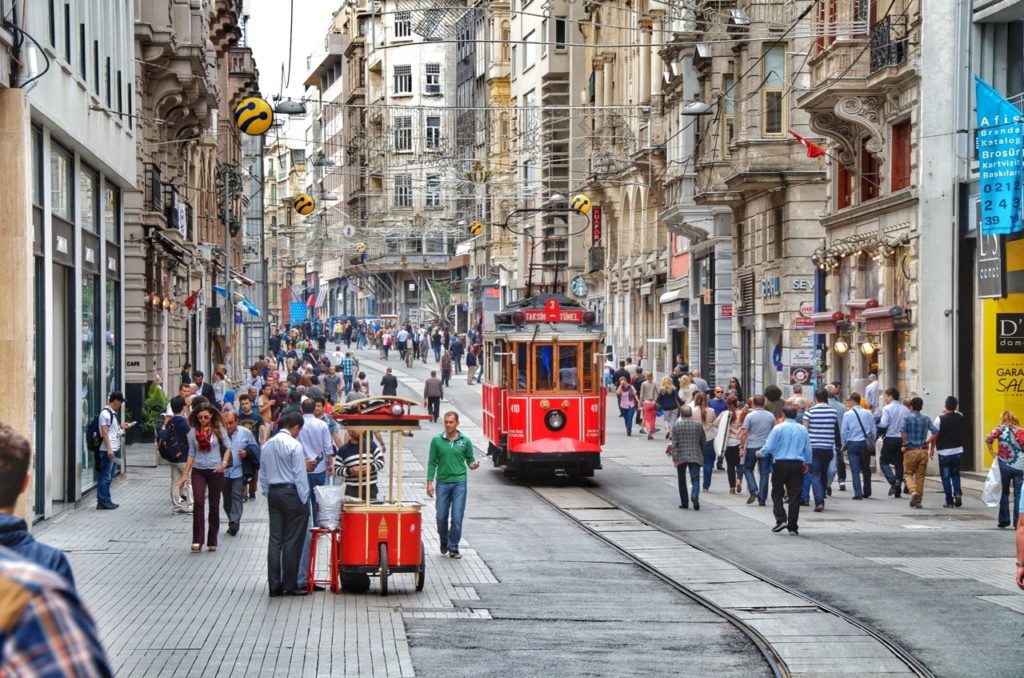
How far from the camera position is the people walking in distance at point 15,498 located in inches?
166

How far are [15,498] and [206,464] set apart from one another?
14.2 m

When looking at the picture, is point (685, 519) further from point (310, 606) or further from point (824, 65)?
point (824, 65)

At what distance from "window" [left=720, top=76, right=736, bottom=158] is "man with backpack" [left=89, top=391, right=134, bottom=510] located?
940 inches

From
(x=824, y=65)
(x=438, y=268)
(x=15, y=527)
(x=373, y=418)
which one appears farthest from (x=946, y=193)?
(x=438, y=268)

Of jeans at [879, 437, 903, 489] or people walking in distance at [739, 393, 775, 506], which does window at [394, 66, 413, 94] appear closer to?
jeans at [879, 437, 903, 489]

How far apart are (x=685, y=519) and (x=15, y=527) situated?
18.8 meters

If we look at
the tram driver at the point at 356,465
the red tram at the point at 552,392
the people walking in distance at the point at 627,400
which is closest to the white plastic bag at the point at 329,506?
the tram driver at the point at 356,465

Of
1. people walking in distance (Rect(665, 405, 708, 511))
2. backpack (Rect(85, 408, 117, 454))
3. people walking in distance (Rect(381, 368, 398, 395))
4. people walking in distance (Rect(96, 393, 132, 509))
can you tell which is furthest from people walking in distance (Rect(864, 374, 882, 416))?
people walking in distance (Rect(381, 368, 398, 395))

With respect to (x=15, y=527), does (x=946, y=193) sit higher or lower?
higher

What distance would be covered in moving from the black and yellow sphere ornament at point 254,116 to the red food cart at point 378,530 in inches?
633

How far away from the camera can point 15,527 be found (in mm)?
4410

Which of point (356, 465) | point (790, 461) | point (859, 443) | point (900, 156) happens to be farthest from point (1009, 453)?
point (900, 156)

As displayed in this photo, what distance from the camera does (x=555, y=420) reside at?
27.9 meters

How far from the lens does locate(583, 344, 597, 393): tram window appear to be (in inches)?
1102
